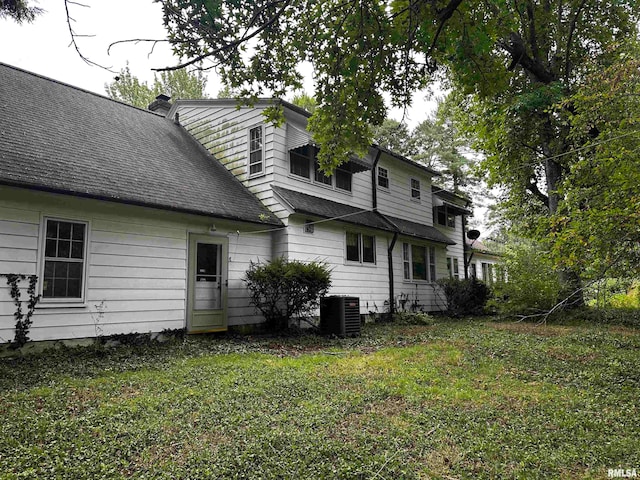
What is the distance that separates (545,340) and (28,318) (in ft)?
30.6

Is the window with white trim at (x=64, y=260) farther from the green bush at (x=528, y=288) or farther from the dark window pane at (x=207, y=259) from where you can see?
the green bush at (x=528, y=288)

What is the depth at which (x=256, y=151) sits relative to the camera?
36.4 ft

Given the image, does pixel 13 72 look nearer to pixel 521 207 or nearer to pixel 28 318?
pixel 28 318

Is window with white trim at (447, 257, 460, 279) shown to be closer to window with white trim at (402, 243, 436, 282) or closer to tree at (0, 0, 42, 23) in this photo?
window with white trim at (402, 243, 436, 282)

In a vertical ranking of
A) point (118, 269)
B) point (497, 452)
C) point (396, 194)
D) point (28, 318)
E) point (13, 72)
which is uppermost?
point (13, 72)

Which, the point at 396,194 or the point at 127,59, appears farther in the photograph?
the point at 396,194

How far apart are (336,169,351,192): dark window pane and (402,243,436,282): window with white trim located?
322 centimetres

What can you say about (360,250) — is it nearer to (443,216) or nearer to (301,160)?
(301,160)

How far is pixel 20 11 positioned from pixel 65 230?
10.9ft

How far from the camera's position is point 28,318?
6.40 meters

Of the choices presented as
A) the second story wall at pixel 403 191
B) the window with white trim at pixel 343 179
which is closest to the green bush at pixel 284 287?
the window with white trim at pixel 343 179

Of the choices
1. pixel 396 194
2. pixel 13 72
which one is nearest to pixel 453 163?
pixel 396 194

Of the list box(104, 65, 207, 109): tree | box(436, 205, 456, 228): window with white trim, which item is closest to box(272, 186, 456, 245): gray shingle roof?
box(436, 205, 456, 228): window with white trim

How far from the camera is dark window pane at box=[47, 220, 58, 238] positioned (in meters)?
6.84
